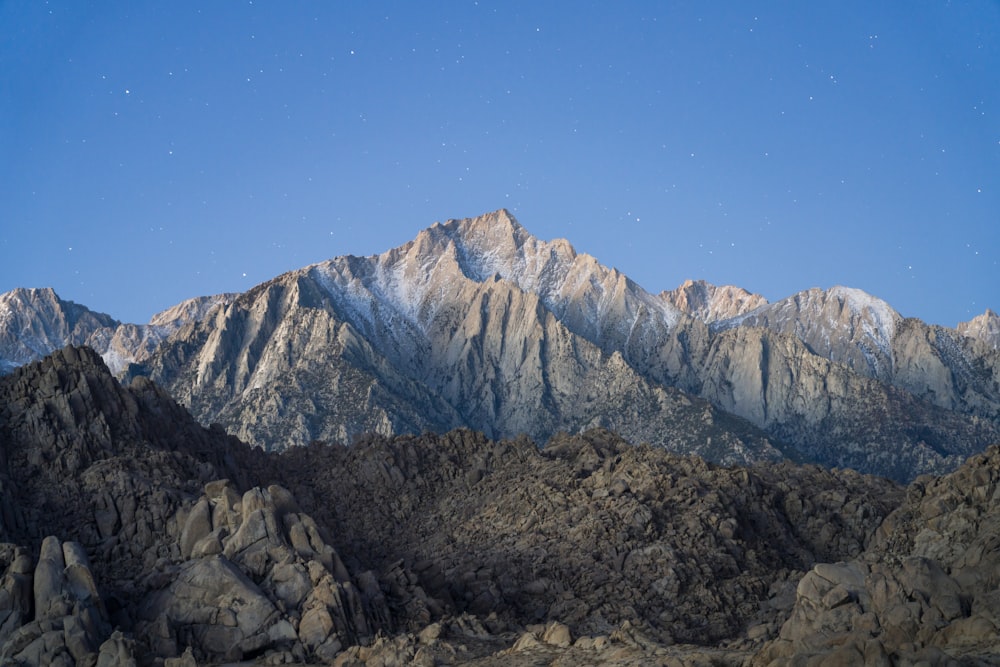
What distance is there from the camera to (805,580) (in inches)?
1925

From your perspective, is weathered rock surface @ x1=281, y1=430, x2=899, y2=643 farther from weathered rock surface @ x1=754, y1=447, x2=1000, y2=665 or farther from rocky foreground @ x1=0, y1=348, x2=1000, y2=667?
weathered rock surface @ x1=754, y1=447, x2=1000, y2=665

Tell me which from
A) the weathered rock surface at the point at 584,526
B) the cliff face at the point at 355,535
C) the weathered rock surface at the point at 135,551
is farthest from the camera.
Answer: the weathered rock surface at the point at 584,526

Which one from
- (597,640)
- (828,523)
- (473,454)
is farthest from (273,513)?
(828,523)

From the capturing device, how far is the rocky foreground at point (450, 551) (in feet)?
161

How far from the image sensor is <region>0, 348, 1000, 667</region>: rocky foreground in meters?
49.2

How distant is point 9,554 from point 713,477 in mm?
54687

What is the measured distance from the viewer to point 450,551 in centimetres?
8444

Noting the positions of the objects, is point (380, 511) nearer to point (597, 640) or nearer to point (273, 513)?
point (273, 513)

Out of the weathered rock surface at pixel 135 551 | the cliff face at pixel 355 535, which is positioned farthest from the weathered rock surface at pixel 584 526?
the weathered rock surface at pixel 135 551

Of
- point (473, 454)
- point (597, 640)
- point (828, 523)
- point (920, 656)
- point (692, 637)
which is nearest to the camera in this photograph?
point (920, 656)

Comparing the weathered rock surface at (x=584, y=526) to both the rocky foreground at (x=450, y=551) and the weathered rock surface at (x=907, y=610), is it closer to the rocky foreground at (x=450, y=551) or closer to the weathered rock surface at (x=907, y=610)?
the rocky foreground at (x=450, y=551)

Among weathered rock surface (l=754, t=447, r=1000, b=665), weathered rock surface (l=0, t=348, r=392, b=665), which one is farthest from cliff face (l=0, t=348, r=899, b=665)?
weathered rock surface (l=754, t=447, r=1000, b=665)

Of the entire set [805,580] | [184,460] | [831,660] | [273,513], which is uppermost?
[184,460]

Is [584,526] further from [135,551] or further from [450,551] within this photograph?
[135,551]
